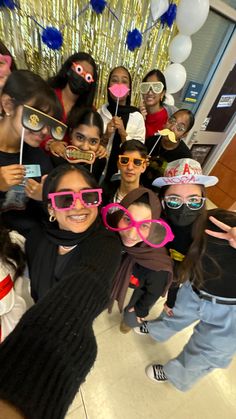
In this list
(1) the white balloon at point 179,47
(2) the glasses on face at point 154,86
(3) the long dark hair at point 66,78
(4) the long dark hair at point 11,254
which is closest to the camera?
(4) the long dark hair at point 11,254

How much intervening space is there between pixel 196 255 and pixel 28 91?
957 mm

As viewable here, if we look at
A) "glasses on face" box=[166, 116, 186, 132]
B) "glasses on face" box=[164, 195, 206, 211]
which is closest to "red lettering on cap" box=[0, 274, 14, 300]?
"glasses on face" box=[164, 195, 206, 211]

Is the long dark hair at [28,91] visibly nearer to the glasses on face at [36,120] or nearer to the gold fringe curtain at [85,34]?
the glasses on face at [36,120]

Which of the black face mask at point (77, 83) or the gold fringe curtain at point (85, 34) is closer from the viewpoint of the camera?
the black face mask at point (77, 83)

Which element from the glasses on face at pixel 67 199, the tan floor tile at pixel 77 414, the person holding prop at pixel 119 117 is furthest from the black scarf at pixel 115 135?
the tan floor tile at pixel 77 414

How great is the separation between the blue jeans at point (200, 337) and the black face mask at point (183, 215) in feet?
1.00

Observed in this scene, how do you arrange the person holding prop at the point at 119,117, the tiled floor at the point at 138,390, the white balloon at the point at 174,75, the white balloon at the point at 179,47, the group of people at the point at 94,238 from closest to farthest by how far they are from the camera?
the group of people at the point at 94,238
the tiled floor at the point at 138,390
the person holding prop at the point at 119,117
the white balloon at the point at 179,47
the white balloon at the point at 174,75

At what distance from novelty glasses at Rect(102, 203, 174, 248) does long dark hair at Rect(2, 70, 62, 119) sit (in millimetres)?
504

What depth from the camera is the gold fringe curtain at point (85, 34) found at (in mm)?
1458

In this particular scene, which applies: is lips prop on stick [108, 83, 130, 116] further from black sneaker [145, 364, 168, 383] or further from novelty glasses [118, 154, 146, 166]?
black sneaker [145, 364, 168, 383]

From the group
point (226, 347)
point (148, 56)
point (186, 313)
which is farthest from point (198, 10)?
point (226, 347)

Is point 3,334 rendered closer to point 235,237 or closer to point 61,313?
point 61,313

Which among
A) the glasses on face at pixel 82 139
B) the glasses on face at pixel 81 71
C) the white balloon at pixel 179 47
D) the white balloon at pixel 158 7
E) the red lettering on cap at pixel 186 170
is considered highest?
the white balloon at pixel 158 7

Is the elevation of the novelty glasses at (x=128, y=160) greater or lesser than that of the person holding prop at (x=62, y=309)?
greater
